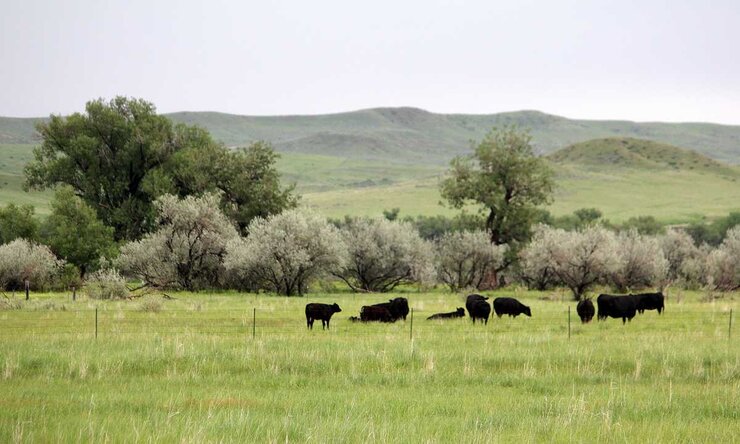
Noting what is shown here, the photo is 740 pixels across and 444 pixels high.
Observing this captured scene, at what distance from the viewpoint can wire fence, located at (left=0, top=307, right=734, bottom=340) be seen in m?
24.8

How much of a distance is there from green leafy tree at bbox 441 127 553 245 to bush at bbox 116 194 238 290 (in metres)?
21.3

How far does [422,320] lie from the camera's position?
1212 inches

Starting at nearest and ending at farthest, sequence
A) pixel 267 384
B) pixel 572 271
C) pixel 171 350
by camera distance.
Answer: pixel 267 384 < pixel 171 350 < pixel 572 271

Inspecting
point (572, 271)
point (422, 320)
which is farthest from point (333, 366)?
point (572, 271)

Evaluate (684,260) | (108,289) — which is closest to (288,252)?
(108,289)

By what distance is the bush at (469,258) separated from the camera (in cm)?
6456

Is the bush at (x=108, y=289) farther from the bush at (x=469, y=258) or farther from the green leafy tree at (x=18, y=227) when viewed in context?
the bush at (x=469, y=258)

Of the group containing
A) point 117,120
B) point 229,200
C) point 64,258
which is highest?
point 117,120

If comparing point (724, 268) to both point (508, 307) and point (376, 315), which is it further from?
point (376, 315)

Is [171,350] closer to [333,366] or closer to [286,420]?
[333,366]

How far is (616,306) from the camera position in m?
31.1

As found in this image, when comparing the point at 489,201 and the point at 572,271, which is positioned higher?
the point at 489,201

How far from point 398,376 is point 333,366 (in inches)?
72.7

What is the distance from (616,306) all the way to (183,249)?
3629cm
